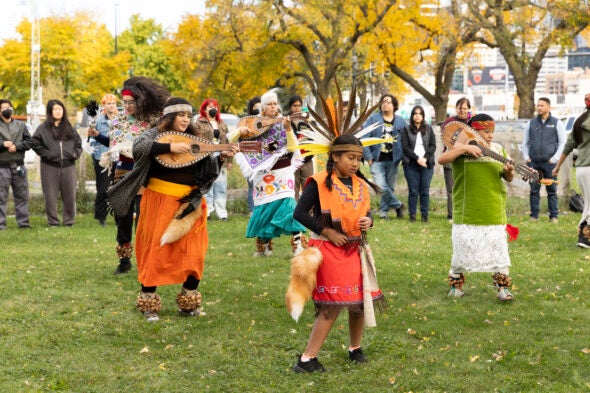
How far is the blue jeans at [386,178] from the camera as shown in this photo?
1513cm

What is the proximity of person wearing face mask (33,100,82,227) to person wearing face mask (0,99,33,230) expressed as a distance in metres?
0.29

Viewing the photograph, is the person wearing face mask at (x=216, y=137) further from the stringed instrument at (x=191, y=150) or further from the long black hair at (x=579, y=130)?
the stringed instrument at (x=191, y=150)

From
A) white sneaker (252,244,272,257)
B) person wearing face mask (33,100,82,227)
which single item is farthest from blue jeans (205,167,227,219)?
white sneaker (252,244,272,257)

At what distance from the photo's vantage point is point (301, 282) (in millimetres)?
5645

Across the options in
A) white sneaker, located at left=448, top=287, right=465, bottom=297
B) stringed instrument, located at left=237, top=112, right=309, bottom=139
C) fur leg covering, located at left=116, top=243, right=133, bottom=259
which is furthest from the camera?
stringed instrument, located at left=237, top=112, right=309, bottom=139

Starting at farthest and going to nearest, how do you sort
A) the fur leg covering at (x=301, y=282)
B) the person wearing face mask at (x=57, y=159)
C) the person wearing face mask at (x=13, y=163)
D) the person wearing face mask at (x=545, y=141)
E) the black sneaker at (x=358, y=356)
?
1. the person wearing face mask at (x=57, y=159)
2. the person wearing face mask at (x=13, y=163)
3. the person wearing face mask at (x=545, y=141)
4. the black sneaker at (x=358, y=356)
5. the fur leg covering at (x=301, y=282)

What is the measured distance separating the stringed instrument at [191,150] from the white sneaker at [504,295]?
9.45 feet

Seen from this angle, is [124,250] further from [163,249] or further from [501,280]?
[501,280]

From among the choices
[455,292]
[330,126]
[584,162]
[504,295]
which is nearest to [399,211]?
[584,162]

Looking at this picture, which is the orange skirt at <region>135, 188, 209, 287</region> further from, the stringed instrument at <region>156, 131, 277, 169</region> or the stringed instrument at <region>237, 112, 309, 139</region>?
the stringed instrument at <region>237, 112, 309, 139</region>

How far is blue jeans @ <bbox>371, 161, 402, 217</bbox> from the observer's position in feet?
49.6

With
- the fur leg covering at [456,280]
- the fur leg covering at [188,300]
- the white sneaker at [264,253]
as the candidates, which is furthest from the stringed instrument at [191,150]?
the white sneaker at [264,253]

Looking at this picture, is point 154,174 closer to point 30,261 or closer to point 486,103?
point 30,261

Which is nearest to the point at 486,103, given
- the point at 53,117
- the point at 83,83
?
the point at 83,83
